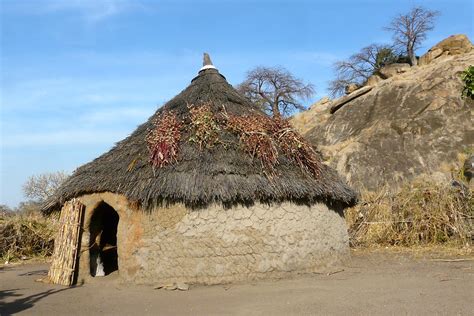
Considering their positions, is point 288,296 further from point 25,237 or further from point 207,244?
point 25,237

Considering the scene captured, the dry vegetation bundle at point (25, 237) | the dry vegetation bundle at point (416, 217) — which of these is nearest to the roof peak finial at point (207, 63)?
the dry vegetation bundle at point (416, 217)

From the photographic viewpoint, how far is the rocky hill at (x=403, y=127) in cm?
1989

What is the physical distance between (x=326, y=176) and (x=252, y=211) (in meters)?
2.22

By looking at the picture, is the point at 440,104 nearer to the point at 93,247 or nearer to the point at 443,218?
the point at 443,218

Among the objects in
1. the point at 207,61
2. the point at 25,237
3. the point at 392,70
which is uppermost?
the point at 392,70

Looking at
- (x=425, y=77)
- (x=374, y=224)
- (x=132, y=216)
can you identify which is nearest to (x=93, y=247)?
(x=132, y=216)

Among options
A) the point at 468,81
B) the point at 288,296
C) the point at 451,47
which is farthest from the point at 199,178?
the point at 451,47

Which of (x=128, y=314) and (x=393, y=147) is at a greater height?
(x=393, y=147)

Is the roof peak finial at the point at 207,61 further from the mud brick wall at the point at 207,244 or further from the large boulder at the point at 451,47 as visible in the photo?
the large boulder at the point at 451,47

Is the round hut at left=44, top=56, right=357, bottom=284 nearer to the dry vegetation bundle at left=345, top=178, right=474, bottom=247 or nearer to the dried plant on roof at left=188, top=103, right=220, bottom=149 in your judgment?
the dried plant on roof at left=188, top=103, right=220, bottom=149

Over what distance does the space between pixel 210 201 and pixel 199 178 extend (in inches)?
18.4

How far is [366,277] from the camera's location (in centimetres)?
847

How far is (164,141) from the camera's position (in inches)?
350

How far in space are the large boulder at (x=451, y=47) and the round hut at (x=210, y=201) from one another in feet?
62.4
